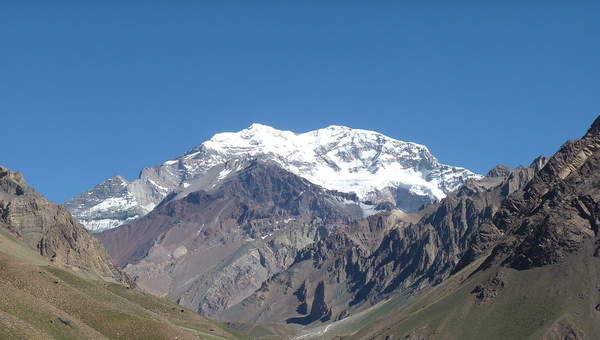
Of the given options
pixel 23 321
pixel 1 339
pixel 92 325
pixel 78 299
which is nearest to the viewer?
pixel 1 339

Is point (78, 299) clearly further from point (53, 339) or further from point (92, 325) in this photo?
point (53, 339)

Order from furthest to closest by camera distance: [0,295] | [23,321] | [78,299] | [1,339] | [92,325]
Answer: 1. [78,299]
2. [92,325]
3. [0,295]
4. [23,321]
5. [1,339]

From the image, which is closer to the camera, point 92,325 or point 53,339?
point 53,339

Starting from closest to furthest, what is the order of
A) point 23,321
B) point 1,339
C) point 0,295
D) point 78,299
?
point 1,339 < point 23,321 < point 0,295 < point 78,299

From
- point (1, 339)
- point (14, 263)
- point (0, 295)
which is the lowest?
point (1, 339)

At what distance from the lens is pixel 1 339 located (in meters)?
133

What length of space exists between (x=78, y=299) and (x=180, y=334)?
2159 centimetres

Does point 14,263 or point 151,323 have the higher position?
point 14,263

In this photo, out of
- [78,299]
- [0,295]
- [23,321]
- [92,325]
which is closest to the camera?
[23,321]

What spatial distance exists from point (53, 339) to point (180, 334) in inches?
1945

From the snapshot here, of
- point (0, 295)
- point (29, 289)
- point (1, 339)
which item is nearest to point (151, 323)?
point (29, 289)

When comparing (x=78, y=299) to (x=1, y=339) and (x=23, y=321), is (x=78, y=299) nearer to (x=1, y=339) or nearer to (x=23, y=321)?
(x=23, y=321)

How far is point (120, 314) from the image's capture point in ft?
618

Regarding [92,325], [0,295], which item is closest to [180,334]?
[92,325]
